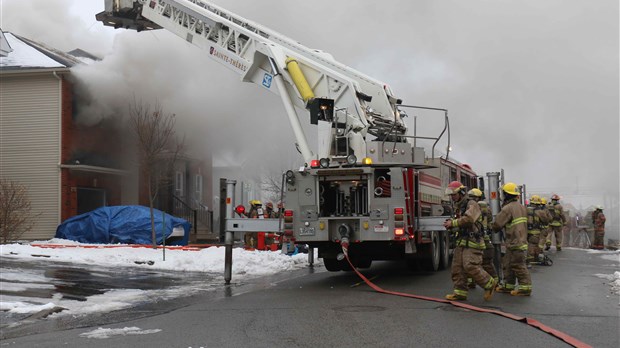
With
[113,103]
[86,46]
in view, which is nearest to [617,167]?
[113,103]

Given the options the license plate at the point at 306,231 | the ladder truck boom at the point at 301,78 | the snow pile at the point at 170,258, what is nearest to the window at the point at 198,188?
the snow pile at the point at 170,258

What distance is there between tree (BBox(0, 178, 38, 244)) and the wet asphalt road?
955cm

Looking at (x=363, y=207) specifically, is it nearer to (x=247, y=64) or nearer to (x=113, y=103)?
(x=247, y=64)

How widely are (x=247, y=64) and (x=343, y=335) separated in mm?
7594

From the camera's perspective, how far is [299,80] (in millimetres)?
11000

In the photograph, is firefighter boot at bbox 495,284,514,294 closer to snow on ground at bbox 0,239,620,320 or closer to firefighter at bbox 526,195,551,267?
snow on ground at bbox 0,239,620,320

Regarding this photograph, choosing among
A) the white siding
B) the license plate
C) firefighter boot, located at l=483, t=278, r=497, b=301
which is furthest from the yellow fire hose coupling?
the white siding

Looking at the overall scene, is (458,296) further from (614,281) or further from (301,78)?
(301,78)

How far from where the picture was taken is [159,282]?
416 inches

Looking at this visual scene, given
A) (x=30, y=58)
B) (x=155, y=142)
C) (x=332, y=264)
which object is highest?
(x=30, y=58)

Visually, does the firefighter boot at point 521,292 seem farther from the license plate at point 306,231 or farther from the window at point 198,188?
the window at point 198,188

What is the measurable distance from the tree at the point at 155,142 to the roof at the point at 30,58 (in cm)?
279

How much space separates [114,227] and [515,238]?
12.4 meters

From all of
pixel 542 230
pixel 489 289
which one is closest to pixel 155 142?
pixel 542 230
